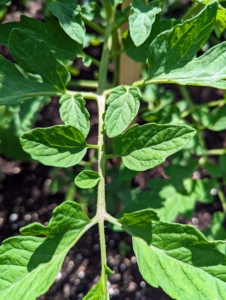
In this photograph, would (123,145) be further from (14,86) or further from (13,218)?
(13,218)

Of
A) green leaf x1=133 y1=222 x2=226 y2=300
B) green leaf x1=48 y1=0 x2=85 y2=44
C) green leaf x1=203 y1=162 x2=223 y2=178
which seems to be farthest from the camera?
green leaf x1=203 y1=162 x2=223 y2=178

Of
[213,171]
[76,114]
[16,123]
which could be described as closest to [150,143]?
[76,114]

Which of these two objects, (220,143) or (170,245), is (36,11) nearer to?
(220,143)

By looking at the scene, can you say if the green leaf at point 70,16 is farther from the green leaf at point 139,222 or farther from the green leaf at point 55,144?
the green leaf at point 139,222

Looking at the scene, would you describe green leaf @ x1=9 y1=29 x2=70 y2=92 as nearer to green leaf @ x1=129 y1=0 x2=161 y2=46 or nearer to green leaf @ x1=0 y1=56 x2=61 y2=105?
green leaf @ x1=0 y1=56 x2=61 y2=105

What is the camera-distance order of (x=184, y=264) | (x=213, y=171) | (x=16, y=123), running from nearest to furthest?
(x=184, y=264) < (x=213, y=171) < (x=16, y=123)

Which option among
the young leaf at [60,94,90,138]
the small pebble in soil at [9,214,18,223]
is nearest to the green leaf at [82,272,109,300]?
the young leaf at [60,94,90,138]
